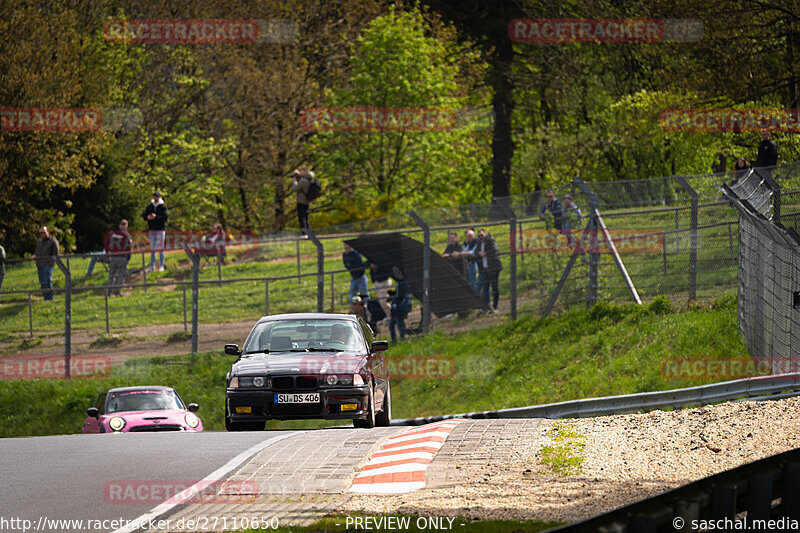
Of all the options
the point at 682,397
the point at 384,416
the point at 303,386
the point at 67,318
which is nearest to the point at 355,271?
the point at 67,318

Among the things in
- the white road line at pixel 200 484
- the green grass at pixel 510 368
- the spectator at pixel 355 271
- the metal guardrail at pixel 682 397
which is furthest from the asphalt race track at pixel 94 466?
the spectator at pixel 355 271

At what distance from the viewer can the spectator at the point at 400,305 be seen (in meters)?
24.9

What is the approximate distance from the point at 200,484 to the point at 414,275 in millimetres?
15416

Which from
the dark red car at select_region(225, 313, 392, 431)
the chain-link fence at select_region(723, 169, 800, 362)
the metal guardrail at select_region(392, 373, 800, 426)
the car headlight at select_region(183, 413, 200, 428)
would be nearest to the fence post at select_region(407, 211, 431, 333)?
the car headlight at select_region(183, 413, 200, 428)

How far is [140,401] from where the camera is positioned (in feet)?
65.5

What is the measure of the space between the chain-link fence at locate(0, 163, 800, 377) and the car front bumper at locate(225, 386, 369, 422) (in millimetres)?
8569

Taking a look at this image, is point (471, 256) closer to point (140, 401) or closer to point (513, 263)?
point (513, 263)

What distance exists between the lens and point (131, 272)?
2648 cm

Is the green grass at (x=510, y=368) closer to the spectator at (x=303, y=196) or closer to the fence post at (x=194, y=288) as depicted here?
the fence post at (x=194, y=288)

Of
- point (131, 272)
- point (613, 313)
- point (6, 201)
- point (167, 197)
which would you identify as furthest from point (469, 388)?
point (167, 197)

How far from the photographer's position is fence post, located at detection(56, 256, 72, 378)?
949 inches

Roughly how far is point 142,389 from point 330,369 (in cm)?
684

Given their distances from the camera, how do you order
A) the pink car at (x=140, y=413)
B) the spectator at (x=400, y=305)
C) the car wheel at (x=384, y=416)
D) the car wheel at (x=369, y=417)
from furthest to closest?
the spectator at (x=400, y=305) → the pink car at (x=140, y=413) → the car wheel at (x=384, y=416) → the car wheel at (x=369, y=417)

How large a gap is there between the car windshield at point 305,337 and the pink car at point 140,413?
4079 mm
